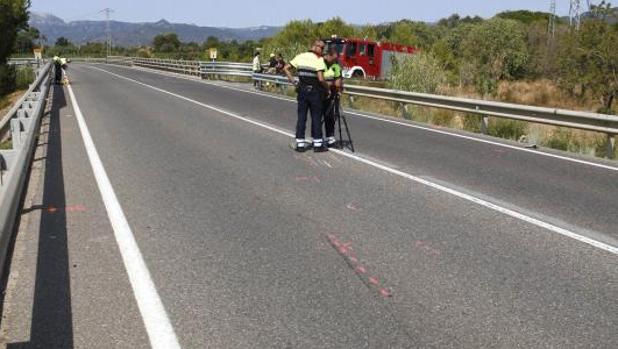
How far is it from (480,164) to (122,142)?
6.27 metres

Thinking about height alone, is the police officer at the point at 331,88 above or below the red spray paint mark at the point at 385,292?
above

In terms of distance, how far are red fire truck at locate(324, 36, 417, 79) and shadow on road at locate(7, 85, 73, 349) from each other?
3117 centimetres

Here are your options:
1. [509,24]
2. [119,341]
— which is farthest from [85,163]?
[509,24]

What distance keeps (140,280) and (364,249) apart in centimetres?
185

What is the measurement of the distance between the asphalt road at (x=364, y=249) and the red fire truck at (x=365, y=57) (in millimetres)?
27907

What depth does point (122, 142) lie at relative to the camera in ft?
40.3

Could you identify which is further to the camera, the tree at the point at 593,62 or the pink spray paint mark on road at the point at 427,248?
the tree at the point at 593,62

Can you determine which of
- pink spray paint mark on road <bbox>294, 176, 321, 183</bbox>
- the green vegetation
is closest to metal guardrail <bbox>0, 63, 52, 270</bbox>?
pink spray paint mark on road <bbox>294, 176, 321, 183</bbox>

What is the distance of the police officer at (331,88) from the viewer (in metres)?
11.8

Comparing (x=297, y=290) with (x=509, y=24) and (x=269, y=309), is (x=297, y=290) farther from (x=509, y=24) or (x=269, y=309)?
(x=509, y=24)

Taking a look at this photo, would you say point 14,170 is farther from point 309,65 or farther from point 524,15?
point 524,15

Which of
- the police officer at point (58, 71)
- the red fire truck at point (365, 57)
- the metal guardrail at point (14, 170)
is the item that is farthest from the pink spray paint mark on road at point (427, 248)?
the red fire truck at point (365, 57)

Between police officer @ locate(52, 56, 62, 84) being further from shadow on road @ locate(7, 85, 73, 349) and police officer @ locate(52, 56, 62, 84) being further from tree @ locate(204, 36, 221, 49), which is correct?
tree @ locate(204, 36, 221, 49)

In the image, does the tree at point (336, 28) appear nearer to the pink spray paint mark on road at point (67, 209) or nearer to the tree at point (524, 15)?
the tree at point (524, 15)
